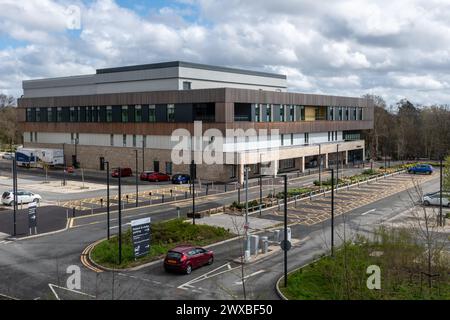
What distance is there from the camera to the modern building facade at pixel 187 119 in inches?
2512

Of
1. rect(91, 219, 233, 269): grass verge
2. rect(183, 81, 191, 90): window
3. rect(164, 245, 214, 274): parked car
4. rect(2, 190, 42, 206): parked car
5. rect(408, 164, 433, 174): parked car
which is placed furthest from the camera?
rect(183, 81, 191, 90): window

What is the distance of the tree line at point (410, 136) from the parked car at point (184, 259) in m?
75.5

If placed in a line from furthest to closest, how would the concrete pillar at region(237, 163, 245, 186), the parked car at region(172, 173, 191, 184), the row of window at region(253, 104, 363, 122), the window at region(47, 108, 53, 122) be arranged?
the window at region(47, 108, 53, 122)
the row of window at region(253, 104, 363, 122)
the concrete pillar at region(237, 163, 245, 186)
the parked car at region(172, 173, 191, 184)

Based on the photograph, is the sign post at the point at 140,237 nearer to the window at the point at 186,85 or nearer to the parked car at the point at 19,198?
the parked car at the point at 19,198

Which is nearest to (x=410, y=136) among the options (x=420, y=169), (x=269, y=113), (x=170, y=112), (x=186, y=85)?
(x=420, y=169)

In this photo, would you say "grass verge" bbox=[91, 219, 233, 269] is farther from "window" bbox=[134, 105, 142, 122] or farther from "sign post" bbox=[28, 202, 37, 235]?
"window" bbox=[134, 105, 142, 122]

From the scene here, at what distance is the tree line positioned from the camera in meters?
95.8

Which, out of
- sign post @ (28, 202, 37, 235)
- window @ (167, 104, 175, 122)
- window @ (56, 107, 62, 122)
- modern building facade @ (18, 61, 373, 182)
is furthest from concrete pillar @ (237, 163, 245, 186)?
window @ (56, 107, 62, 122)

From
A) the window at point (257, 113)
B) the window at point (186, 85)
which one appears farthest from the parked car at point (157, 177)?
the window at point (186, 85)

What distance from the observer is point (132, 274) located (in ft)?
83.8

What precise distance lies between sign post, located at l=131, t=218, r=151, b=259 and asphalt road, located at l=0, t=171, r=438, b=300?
1434mm

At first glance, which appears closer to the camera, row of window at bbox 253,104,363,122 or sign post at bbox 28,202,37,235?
sign post at bbox 28,202,37,235
